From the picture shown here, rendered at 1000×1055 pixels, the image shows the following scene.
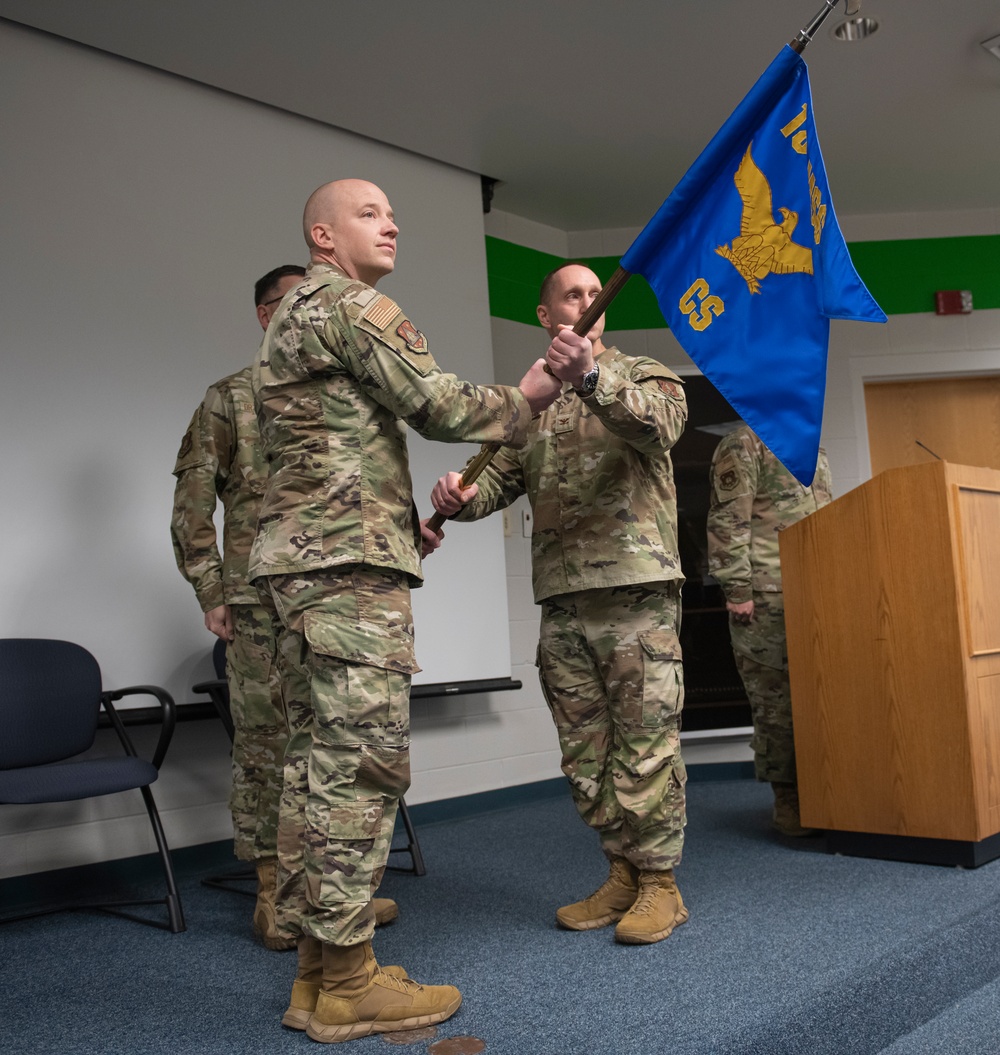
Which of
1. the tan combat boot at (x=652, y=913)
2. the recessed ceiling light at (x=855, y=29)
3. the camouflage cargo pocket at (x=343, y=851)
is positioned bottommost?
the tan combat boot at (x=652, y=913)

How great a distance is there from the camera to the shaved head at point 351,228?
6.64ft

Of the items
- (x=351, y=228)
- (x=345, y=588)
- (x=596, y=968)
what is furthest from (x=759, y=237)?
(x=596, y=968)

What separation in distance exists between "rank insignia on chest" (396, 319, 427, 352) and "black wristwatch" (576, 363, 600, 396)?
0.37 metres

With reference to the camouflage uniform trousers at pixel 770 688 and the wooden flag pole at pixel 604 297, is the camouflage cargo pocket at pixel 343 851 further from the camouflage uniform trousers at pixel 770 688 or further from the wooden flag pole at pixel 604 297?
the camouflage uniform trousers at pixel 770 688

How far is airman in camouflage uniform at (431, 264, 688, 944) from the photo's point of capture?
2352 millimetres

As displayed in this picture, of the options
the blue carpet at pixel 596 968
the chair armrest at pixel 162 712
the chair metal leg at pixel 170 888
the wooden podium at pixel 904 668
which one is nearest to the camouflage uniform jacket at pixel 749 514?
the wooden podium at pixel 904 668

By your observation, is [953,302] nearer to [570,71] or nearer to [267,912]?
[570,71]

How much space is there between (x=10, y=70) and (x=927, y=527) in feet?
10.7

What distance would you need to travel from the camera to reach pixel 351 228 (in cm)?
202

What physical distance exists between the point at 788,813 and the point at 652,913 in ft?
4.45

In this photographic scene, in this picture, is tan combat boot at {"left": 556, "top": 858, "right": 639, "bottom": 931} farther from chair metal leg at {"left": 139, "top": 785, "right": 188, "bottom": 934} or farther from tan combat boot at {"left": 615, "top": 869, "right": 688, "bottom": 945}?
Result: chair metal leg at {"left": 139, "top": 785, "right": 188, "bottom": 934}

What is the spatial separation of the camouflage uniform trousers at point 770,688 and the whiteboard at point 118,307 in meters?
1.92

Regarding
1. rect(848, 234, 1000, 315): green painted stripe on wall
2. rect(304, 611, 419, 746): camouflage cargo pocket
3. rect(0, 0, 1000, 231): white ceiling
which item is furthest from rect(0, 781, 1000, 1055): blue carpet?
Answer: rect(848, 234, 1000, 315): green painted stripe on wall

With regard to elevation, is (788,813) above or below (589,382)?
below
